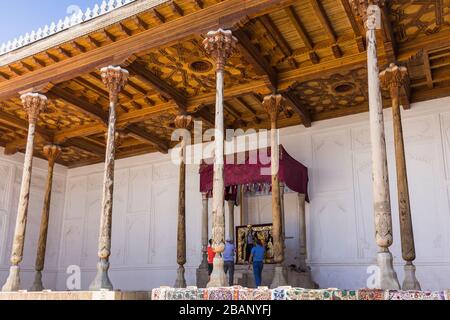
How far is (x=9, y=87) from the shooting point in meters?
10.4

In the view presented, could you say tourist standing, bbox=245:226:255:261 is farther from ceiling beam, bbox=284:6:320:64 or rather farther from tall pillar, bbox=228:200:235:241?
ceiling beam, bbox=284:6:320:64

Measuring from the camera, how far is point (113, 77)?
8.88 meters

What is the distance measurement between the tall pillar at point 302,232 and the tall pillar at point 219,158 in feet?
13.6

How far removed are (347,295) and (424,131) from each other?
6640 millimetres

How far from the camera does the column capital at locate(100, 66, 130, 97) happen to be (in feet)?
29.0

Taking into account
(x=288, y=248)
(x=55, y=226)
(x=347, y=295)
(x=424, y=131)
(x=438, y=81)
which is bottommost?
(x=347, y=295)

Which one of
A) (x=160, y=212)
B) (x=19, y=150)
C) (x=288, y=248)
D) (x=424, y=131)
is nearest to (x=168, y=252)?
(x=160, y=212)

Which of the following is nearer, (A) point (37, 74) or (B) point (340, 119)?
(A) point (37, 74)

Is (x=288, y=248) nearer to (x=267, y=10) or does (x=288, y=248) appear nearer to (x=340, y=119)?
(x=340, y=119)

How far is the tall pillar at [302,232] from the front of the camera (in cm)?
1071

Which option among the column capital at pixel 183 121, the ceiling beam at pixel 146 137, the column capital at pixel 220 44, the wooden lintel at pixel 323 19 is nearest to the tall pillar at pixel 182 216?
the column capital at pixel 183 121

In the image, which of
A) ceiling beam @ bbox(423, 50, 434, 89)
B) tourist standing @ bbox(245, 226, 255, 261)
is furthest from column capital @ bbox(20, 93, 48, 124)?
ceiling beam @ bbox(423, 50, 434, 89)

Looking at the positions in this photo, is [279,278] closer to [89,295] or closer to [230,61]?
[89,295]

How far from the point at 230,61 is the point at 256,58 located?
2.17 ft
